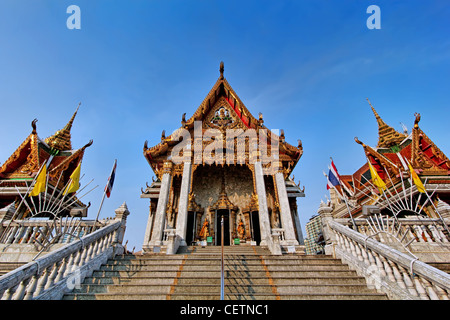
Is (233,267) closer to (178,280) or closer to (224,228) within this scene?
(178,280)

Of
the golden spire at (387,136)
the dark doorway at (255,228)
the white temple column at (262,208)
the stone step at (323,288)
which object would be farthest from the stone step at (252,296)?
the golden spire at (387,136)

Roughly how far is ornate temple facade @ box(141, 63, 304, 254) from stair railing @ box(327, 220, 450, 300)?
474 cm

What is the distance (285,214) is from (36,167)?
16.6 meters

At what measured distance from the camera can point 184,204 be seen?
9820mm

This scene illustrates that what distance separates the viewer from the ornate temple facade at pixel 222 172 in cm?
1106

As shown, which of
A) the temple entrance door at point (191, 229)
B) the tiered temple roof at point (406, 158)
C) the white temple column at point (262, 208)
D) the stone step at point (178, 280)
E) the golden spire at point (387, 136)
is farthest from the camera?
the golden spire at point (387, 136)

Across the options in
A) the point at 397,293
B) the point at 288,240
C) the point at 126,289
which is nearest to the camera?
the point at 397,293

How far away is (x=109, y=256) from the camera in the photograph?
618 cm

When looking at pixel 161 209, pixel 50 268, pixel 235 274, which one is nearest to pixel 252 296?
pixel 235 274

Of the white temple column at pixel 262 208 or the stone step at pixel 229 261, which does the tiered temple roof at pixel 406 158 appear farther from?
the stone step at pixel 229 261

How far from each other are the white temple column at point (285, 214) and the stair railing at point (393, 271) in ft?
9.80
